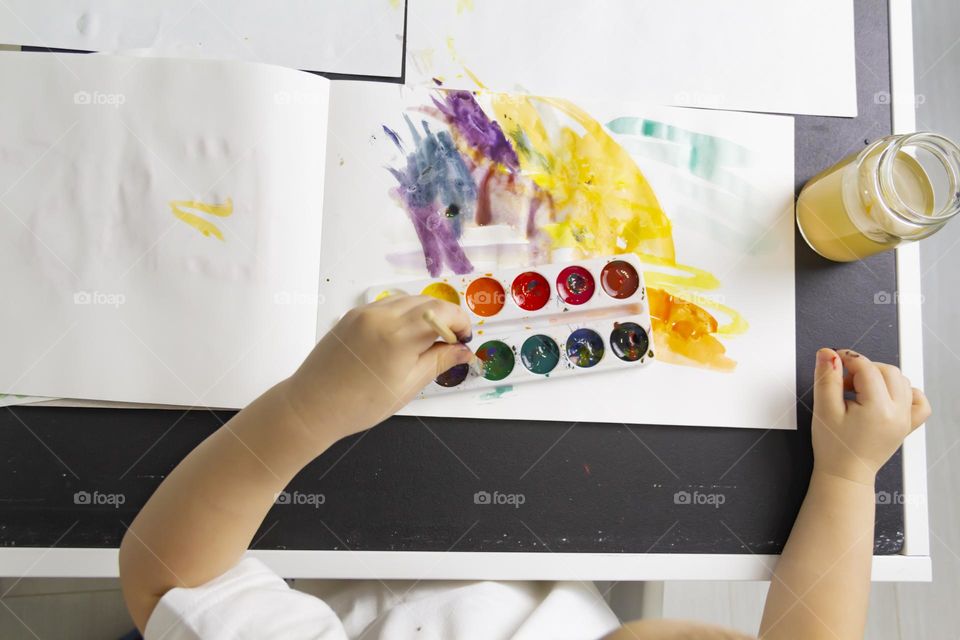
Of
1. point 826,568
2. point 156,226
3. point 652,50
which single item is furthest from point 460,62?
point 826,568

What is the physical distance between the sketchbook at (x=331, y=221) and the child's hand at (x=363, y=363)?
124mm

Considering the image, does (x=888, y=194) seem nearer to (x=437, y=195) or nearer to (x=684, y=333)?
(x=684, y=333)

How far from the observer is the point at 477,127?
612mm

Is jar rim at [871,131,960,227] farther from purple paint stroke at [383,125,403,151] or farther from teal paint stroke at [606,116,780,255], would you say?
purple paint stroke at [383,125,403,151]

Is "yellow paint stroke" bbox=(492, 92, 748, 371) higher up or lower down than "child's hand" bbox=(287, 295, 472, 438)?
higher up

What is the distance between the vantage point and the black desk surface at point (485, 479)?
1.81 feet

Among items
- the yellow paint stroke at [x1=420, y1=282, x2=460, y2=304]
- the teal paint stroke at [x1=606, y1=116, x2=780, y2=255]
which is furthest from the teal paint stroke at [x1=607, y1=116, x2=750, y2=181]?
the yellow paint stroke at [x1=420, y1=282, x2=460, y2=304]

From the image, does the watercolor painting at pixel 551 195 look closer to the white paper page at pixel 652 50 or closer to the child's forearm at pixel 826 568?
the white paper page at pixel 652 50

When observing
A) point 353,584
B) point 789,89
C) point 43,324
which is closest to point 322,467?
point 353,584

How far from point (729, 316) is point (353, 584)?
0.43m

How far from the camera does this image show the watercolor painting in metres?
0.60

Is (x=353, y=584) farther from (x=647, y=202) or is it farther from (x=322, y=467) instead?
(x=647, y=202)

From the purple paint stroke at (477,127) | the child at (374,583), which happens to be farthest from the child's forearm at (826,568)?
the purple paint stroke at (477,127)

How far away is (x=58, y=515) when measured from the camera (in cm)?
54
